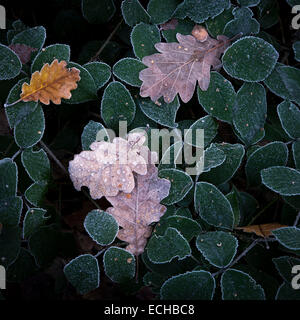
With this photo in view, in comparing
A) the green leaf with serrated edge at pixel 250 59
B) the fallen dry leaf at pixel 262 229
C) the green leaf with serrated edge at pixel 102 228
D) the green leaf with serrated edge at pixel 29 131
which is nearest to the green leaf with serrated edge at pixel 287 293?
the fallen dry leaf at pixel 262 229

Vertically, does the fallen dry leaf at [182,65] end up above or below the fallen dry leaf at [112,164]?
above

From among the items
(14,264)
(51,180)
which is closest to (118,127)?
(51,180)

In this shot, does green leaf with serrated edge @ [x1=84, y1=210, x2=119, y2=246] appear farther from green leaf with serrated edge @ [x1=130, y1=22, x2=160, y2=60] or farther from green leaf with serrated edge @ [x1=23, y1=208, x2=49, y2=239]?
green leaf with serrated edge @ [x1=130, y1=22, x2=160, y2=60]

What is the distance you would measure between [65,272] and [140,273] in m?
0.24

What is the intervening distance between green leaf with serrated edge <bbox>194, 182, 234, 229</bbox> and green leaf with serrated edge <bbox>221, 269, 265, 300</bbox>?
15 centimetres

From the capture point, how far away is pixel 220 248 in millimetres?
1146

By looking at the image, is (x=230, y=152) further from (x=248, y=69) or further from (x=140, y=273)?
(x=140, y=273)

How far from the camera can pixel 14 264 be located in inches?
49.7

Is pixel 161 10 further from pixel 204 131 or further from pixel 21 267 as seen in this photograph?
pixel 21 267

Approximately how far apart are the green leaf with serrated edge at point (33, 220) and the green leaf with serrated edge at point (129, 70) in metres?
0.49

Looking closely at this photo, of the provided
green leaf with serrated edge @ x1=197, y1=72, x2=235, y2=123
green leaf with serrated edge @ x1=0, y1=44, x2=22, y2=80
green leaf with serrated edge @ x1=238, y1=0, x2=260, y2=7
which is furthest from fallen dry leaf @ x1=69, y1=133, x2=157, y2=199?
green leaf with serrated edge @ x1=238, y1=0, x2=260, y2=7

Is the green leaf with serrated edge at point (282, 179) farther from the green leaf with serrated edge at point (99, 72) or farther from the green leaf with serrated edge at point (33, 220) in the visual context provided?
the green leaf with serrated edge at point (33, 220)

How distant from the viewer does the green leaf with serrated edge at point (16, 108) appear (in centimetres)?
118
